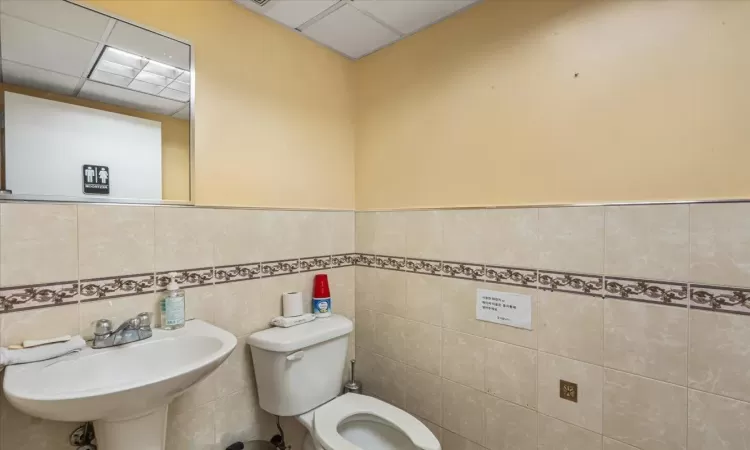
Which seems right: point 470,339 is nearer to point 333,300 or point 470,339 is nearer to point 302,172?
point 333,300

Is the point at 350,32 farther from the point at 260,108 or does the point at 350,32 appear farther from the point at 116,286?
the point at 116,286

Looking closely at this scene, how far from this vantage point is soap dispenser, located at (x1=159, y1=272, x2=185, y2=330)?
1221 mm

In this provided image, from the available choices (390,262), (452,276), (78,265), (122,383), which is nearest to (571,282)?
(452,276)

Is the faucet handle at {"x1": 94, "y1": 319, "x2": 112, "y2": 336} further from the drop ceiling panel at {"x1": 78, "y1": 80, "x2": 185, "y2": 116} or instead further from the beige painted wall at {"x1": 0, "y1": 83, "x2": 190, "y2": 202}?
the drop ceiling panel at {"x1": 78, "y1": 80, "x2": 185, "y2": 116}

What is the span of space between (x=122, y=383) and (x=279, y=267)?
773 mm

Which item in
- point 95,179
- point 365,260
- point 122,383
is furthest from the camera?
point 365,260

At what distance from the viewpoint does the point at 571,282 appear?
1199 millimetres

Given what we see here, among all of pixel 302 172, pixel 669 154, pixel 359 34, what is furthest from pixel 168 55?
pixel 669 154

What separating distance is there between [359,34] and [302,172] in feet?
2.44

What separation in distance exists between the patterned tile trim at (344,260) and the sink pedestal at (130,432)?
0.98 meters

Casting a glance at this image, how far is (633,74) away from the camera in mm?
1098

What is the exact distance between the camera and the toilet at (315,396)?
137 cm

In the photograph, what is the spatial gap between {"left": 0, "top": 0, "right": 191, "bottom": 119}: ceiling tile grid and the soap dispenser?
2.25ft

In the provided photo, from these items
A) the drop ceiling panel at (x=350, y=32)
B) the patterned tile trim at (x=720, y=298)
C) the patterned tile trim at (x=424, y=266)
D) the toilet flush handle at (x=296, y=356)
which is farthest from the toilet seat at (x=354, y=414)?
the drop ceiling panel at (x=350, y=32)
